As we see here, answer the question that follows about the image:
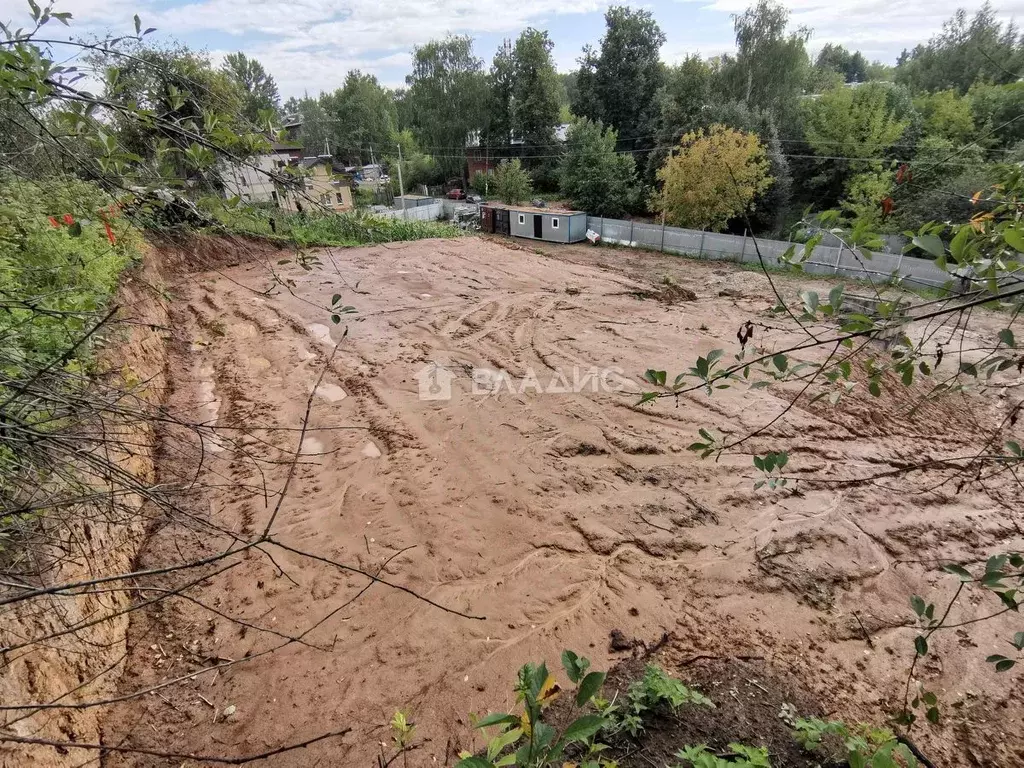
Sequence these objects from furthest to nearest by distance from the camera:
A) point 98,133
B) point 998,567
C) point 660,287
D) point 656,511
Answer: point 660,287
point 656,511
point 98,133
point 998,567

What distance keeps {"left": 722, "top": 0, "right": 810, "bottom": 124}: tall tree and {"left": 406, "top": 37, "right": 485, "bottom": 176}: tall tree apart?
16180mm

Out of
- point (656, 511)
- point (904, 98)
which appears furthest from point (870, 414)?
point (904, 98)

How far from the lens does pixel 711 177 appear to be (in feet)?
64.5

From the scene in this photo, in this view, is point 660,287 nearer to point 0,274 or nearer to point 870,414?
point 870,414

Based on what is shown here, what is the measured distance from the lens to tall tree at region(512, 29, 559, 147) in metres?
32.2

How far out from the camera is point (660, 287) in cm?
1540

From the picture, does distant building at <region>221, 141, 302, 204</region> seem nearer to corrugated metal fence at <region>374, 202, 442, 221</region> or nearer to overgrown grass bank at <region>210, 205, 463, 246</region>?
overgrown grass bank at <region>210, 205, 463, 246</region>

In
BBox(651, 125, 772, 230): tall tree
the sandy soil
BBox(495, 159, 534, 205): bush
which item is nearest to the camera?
the sandy soil

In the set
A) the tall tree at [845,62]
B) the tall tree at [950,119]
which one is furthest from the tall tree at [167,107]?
the tall tree at [845,62]

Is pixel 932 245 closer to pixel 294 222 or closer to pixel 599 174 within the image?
pixel 294 222

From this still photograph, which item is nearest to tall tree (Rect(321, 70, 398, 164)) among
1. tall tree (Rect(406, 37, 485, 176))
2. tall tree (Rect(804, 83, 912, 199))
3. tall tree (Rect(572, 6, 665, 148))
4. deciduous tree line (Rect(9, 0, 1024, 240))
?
deciduous tree line (Rect(9, 0, 1024, 240))

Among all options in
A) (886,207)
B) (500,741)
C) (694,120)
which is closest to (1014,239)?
(886,207)

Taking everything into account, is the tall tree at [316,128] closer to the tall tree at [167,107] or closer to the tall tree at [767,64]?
the tall tree at [767,64]

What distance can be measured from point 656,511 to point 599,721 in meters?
5.34
